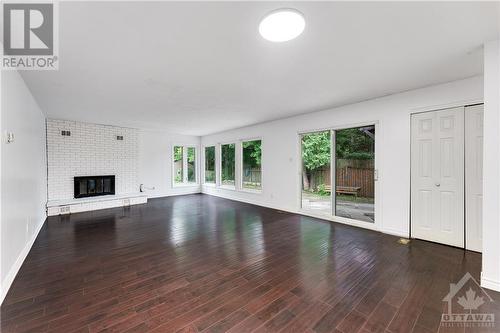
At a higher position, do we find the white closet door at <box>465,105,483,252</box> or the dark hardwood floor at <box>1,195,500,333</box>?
the white closet door at <box>465,105,483,252</box>

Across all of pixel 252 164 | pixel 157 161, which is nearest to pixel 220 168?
pixel 252 164

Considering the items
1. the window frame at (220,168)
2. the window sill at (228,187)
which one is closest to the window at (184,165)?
the window frame at (220,168)

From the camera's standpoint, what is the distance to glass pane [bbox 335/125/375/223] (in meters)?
4.54

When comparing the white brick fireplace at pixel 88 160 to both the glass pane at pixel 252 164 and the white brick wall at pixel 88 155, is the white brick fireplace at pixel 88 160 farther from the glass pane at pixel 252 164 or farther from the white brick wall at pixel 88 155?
the glass pane at pixel 252 164

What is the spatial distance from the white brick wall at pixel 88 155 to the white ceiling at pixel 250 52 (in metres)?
2.07

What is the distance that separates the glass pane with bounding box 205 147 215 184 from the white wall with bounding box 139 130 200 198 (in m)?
1.05

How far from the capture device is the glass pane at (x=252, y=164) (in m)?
6.68

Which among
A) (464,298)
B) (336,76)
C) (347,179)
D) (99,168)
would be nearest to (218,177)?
(99,168)

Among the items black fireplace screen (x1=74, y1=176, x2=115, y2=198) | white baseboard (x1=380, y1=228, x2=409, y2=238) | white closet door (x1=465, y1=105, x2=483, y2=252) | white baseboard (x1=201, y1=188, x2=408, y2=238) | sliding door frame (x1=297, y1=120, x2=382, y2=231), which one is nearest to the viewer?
white closet door (x1=465, y1=105, x2=483, y2=252)

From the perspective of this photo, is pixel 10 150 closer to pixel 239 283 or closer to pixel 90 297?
pixel 90 297

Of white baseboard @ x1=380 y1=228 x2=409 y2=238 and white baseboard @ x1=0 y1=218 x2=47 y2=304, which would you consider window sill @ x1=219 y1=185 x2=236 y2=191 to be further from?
white baseboard @ x1=0 y1=218 x2=47 y2=304

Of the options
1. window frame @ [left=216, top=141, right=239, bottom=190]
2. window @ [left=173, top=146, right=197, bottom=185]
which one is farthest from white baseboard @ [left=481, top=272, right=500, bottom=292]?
window @ [left=173, top=146, right=197, bottom=185]

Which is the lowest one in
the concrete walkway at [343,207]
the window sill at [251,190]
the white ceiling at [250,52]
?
the concrete walkway at [343,207]

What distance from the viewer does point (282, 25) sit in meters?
1.79
